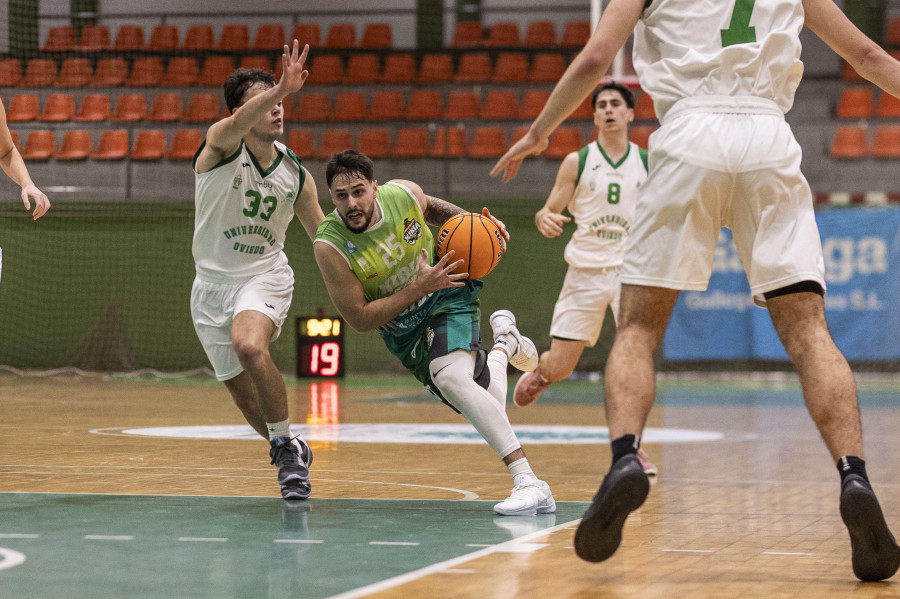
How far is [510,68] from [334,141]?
346 cm

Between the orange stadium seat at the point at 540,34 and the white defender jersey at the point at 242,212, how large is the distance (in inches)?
578

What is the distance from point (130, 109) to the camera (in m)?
19.7

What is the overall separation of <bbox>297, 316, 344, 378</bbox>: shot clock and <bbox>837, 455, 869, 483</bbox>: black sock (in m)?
11.2

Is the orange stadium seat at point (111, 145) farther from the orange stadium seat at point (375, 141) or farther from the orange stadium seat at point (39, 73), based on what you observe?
the orange stadium seat at point (375, 141)

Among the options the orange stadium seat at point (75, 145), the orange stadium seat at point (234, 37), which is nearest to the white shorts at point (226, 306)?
the orange stadium seat at point (75, 145)

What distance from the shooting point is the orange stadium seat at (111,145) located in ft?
61.2

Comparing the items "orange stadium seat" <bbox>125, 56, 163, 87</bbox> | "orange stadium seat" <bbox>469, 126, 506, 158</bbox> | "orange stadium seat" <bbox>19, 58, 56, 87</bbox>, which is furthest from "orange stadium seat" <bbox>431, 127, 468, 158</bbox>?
"orange stadium seat" <bbox>19, 58, 56, 87</bbox>

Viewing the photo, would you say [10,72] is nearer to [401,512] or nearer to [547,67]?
[547,67]

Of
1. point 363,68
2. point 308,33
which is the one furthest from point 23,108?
point 363,68

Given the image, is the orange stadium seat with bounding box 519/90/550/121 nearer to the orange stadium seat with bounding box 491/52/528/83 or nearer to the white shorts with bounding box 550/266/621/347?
the orange stadium seat with bounding box 491/52/528/83

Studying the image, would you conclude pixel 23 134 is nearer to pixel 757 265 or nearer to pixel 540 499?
pixel 540 499

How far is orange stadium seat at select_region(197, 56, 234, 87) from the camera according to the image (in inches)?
786

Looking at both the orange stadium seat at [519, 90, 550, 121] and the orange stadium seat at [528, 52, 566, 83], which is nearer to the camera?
the orange stadium seat at [519, 90, 550, 121]

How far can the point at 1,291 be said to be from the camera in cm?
1805
